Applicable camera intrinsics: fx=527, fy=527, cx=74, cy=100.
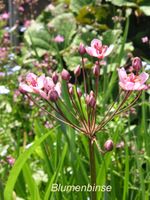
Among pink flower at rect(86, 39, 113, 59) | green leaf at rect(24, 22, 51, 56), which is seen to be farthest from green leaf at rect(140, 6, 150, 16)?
pink flower at rect(86, 39, 113, 59)

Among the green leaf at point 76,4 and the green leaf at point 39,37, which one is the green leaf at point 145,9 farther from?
the green leaf at point 39,37

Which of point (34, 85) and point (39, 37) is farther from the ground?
point (34, 85)

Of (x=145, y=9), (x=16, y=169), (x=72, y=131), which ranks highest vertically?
(x=16, y=169)

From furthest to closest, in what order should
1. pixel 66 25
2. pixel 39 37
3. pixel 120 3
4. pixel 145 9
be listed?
pixel 39 37 → pixel 66 25 → pixel 145 9 → pixel 120 3

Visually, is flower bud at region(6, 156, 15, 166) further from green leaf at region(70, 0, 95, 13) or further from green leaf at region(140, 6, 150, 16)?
green leaf at region(70, 0, 95, 13)

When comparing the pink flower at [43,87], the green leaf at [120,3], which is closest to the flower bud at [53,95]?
the pink flower at [43,87]

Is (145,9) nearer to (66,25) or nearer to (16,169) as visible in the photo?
(66,25)

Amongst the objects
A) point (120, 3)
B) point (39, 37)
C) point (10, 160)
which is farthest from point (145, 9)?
point (10, 160)

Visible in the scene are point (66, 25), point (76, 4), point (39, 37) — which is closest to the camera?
point (66, 25)

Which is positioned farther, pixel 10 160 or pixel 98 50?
pixel 10 160
